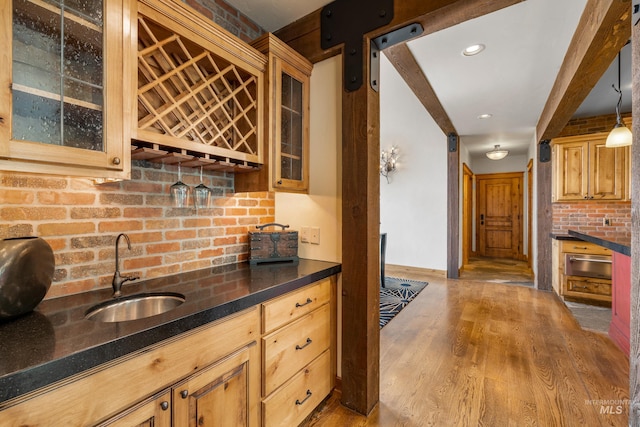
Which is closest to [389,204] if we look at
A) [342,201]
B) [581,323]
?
[581,323]

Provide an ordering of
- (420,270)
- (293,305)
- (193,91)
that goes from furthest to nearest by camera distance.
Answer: (420,270) < (293,305) < (193,91)

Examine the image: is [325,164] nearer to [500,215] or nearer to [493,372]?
[493,372]

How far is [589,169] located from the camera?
3975 mm

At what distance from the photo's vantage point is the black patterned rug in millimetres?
3326

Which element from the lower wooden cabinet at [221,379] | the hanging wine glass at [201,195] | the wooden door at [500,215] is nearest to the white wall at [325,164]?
the lower wooden cabinet at [221,379]

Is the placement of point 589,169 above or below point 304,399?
above

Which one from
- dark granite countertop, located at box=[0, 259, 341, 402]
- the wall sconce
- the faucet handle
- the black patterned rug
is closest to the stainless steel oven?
the black patterned rug

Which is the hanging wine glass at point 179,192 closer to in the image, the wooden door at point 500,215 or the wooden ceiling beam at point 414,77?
the wooden ceiling beam at point 414,77

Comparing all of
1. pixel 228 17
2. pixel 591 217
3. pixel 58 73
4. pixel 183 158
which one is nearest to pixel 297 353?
pixel 183 158

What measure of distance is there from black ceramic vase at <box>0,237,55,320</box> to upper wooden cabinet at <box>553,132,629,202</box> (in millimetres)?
5468

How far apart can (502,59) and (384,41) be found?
1.60 m

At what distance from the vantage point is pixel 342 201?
1.77 m

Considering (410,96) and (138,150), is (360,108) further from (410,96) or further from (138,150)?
(410,96)

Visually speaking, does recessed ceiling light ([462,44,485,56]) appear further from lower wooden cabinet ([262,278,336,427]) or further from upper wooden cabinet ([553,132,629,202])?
upper wooden cabinet ([553,132,629,202])
